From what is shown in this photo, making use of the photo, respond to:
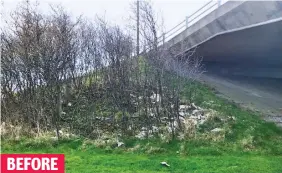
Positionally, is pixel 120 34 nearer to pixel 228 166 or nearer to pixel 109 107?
pixel 109 107

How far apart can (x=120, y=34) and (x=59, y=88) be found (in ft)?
7.59

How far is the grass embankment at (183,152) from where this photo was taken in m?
5.74

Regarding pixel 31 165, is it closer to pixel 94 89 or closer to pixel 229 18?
pixel 94 89

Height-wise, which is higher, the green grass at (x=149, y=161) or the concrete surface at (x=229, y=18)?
the concrete surface at (x=229, y=18)

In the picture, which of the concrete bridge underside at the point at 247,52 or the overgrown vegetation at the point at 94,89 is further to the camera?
the concrete bridge underside at the point at 247,52

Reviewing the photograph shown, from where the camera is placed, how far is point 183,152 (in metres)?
6.75

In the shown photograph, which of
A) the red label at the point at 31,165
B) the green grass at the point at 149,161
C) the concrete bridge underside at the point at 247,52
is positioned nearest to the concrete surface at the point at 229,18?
the concrete bridge underside at the point at 247,52

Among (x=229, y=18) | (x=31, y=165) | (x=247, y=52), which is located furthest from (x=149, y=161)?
(x=247, y=52)

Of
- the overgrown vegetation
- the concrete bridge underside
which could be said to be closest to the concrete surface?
the concrete bridge underside

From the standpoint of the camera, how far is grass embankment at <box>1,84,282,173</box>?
574cm

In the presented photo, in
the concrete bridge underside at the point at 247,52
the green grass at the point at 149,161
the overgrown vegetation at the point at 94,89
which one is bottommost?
the green grass at the point at 149,161

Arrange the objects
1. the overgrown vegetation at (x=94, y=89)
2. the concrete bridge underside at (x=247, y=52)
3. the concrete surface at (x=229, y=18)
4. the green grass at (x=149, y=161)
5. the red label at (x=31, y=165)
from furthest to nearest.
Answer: the concrete bridge underside at (x=247, y=52)
the concrete surface at (x=229, y=18)
the overgrown vegetation at (x=94, y=89)
the green grass at (x=149, y=161)
the red label at (x=31, y=165)

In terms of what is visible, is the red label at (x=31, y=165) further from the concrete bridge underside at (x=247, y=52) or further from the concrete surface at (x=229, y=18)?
the concrete bridge underside at (x=247, y=52)

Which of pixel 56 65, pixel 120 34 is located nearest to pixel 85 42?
pixel 120 34
